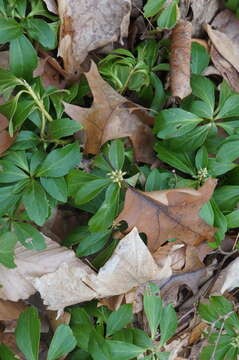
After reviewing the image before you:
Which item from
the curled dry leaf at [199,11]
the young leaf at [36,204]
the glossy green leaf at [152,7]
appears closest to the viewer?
the young leaf at [36,204]

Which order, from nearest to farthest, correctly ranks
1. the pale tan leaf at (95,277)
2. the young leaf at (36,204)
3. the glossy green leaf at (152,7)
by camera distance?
the young leaf at (36,204), the pale tan leaf at (95,277), the glossy green leaf at (152,7)

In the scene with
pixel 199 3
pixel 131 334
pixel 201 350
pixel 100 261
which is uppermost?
pixel 199 3

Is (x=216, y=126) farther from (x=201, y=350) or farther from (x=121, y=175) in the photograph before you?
(x=201, y=350)

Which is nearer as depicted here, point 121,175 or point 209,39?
point 121,175

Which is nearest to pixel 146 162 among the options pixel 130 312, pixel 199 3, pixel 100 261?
pixel 100 261

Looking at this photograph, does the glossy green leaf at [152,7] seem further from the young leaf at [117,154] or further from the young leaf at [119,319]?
the young leaf at [119,319]

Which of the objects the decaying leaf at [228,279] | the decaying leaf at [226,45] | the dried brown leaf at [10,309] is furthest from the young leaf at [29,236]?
the decaying leaf at [226,45]

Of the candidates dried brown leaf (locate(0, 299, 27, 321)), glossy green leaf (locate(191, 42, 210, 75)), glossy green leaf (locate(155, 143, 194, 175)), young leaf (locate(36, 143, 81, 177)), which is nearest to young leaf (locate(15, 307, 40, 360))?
dried brown leaf (locate(0, 299, 27, 321))
